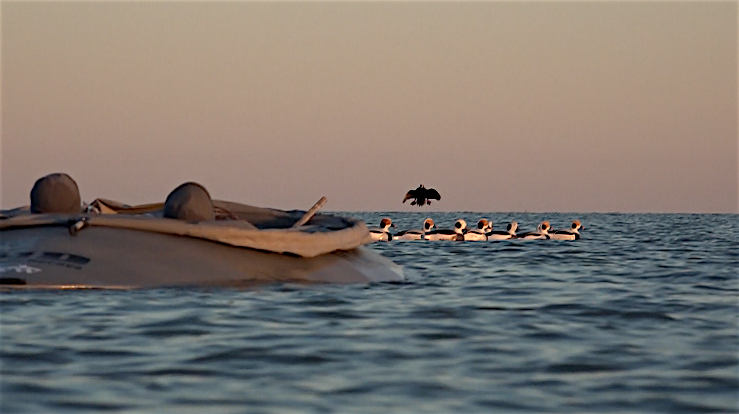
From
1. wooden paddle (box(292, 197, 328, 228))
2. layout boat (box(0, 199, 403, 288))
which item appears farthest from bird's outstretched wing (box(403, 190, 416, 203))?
layout boat (box(0, 199, 403, 288))

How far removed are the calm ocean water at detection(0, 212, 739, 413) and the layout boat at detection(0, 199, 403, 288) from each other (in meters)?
0.40

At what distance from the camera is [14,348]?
8508 millimetres

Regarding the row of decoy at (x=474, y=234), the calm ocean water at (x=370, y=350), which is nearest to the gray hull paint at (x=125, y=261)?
the calm ocean water at (x=370, y=350)

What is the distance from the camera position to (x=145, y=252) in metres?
13.3

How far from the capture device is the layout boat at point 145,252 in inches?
500

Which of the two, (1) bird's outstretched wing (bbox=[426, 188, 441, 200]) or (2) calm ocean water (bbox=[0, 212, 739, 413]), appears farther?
(1) bird's outstretched wing (bbox=[426, 188, 441, 200])

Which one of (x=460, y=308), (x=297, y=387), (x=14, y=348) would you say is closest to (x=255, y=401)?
(x=297, y=387)

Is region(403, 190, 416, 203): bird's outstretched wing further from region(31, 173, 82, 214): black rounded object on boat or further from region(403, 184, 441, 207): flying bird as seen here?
region(31, 173, 82, 214): black rounded object on boat

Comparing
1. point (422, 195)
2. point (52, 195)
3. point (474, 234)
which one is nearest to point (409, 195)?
point (422, 195)

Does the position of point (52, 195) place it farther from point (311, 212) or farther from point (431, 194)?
point (431, 194)

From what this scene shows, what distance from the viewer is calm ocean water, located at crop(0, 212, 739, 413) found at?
22.5ft

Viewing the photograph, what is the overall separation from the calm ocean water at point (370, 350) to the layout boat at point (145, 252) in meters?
0.40

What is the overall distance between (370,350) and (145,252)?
211 inches

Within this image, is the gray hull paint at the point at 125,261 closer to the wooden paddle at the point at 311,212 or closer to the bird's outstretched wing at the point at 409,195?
the wooden paddle at the point at 311,212
